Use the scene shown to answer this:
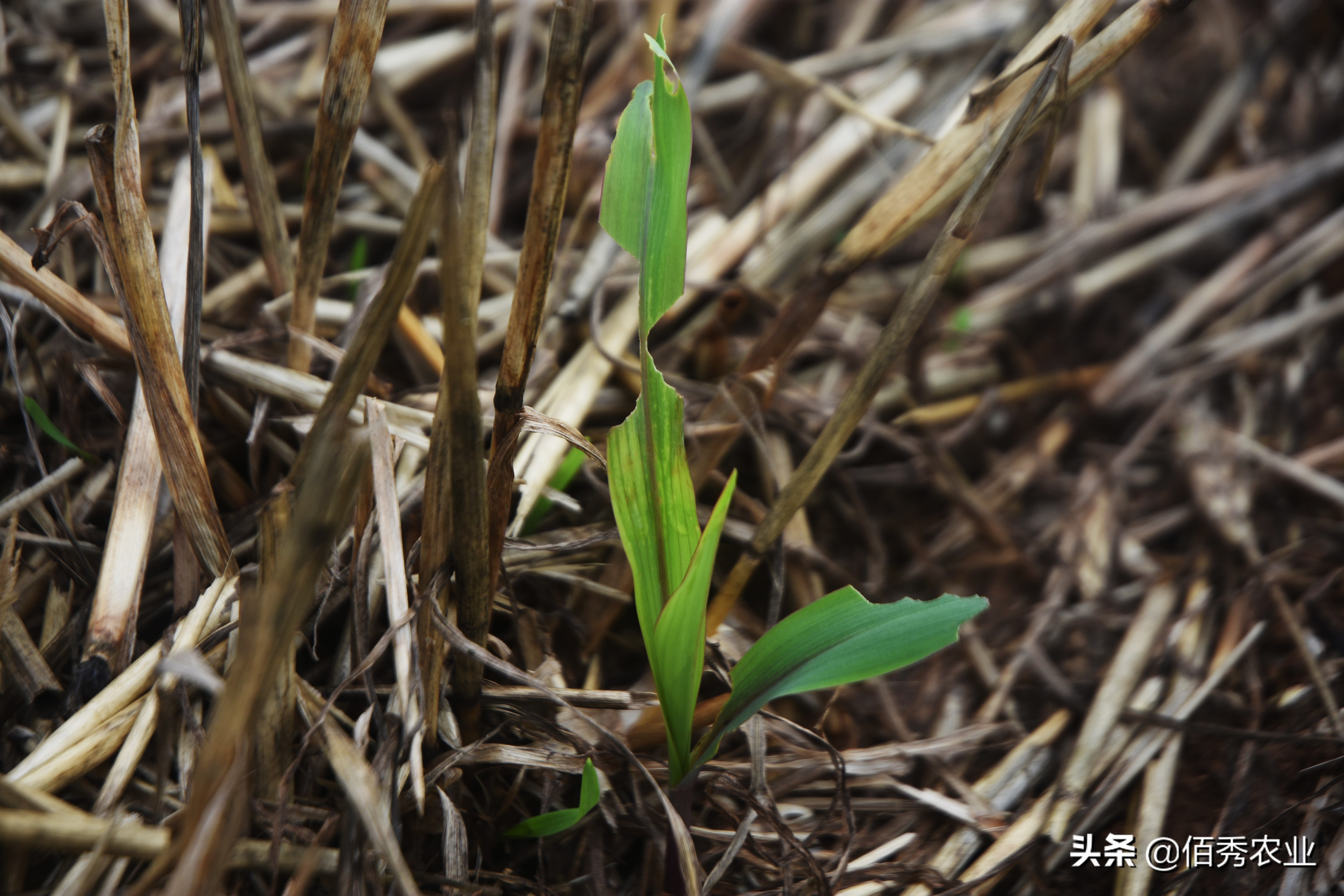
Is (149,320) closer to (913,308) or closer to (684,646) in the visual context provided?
(684,646)

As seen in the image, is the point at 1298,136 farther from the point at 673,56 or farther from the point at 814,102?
the point at 673,56

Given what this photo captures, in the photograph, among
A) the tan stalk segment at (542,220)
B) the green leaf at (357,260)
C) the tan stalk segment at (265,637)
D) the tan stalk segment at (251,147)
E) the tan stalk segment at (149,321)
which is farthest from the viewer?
the green leaf at (357,260)

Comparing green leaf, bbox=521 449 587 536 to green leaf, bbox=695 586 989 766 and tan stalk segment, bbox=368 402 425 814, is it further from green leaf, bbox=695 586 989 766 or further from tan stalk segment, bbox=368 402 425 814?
green leaf, bbox=695 586 989 766

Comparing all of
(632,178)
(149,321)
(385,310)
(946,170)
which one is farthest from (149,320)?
(946,170)

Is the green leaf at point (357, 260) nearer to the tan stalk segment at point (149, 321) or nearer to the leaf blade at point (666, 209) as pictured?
the tan stalk segment at point (149, 321)

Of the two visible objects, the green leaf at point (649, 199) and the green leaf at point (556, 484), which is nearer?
the green leaf at point (649, 199)

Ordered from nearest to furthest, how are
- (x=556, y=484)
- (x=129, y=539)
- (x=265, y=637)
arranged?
(x=265, y=637), (x=129, y=539), (x=556, y=484)

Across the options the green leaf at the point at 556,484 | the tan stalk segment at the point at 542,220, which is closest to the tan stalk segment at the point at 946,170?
the green leaf at the point at 556,484

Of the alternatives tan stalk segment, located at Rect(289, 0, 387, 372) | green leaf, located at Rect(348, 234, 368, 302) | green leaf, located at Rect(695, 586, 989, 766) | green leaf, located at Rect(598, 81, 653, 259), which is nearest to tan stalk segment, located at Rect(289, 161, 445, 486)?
green leaf, located at Rect(598, 81, 653, 259)
